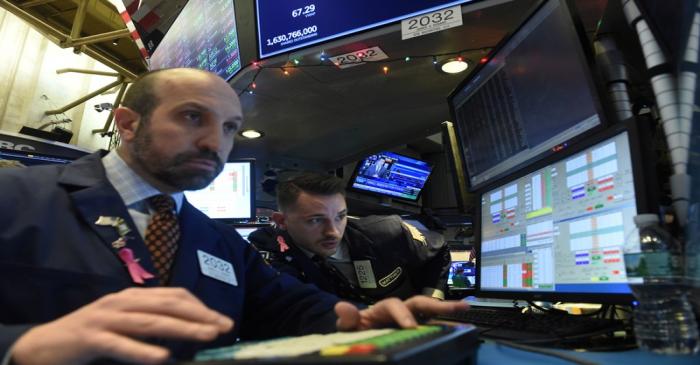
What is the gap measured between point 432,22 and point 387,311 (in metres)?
1.09

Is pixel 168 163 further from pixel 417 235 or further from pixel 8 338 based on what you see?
pixel 417 235

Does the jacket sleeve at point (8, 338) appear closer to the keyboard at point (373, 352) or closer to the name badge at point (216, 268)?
the keyboard at point (373, 352)

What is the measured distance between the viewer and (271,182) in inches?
110

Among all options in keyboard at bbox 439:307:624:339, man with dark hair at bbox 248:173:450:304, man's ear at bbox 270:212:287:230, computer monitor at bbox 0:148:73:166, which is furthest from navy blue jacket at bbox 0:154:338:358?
computer monitor at bbox 0:148:73:166

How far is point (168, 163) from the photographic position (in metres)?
0.94

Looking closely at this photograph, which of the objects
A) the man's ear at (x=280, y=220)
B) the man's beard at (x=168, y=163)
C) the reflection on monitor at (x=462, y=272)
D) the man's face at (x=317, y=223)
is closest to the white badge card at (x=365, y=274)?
the man's face at (x=317, y=223)

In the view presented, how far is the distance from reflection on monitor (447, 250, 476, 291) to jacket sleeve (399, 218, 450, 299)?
0.19m

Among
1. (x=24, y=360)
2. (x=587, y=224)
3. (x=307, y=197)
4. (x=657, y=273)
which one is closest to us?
(x=24, y=360)

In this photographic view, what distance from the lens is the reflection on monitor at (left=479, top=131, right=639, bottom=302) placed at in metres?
0.74

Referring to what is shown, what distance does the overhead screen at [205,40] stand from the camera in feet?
6.54

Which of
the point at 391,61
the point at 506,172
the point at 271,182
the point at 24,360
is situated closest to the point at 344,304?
the point at 24,360

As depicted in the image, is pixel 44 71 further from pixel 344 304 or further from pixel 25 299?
pixel 344 304

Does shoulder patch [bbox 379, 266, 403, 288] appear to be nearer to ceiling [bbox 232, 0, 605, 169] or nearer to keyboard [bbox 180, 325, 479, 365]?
ceiling [bbox 232, 0, 605, 169]

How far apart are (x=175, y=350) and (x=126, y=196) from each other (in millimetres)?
364
